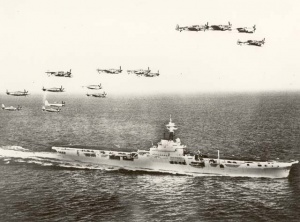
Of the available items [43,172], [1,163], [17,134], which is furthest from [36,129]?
[43,172]

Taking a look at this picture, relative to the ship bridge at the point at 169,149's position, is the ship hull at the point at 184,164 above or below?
below

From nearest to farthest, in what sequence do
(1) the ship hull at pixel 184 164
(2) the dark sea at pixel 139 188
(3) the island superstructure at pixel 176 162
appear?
1. (2) the dark sea at pixel 139 188
2. (1) the ship hull at pixel 184 164
3. (3) the island superstructure at pixel 176 162

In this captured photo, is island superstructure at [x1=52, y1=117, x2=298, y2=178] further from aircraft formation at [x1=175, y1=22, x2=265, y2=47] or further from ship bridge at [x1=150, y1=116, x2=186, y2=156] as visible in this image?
aircraft formation at [x1=175, y1=22, x2=265, y2=47]

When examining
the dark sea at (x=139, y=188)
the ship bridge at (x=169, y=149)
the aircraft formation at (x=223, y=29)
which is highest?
the aircraft formation at (x=223, y=29)

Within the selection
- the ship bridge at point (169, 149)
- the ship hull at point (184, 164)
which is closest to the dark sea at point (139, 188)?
the ship hull at point (184, 164)

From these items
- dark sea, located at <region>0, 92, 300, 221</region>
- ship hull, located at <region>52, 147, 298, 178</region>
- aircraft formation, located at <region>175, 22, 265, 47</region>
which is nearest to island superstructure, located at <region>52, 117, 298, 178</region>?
ship hull, located at <region>52, 147, 298, 178</region>

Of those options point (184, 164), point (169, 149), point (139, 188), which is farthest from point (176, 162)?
point (139, 188)

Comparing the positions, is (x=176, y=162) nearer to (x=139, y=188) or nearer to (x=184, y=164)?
(x=184, y=164)

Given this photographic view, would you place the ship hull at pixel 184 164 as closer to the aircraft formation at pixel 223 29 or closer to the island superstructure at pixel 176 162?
the island superstructure at pixel 176 162
